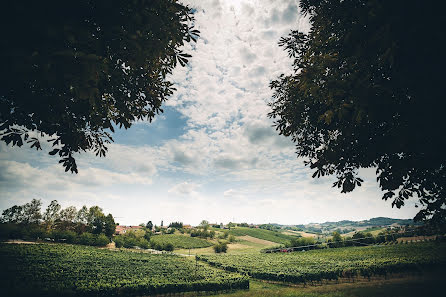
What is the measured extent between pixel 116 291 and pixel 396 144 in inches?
1045

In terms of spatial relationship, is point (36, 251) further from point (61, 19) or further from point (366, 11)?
point (366, 11)

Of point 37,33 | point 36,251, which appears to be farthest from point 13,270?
point 37,33

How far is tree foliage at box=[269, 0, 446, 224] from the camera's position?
331 cm

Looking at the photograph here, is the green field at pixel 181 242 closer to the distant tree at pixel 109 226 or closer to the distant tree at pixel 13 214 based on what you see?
the distant tree at pixel 109 226

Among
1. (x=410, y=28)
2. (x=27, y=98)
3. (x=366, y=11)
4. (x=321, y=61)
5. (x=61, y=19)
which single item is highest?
(x=321, y=61)

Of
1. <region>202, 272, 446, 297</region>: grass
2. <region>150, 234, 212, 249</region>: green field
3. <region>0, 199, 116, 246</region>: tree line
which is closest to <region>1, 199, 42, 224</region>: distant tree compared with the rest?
<region>0, 199, 116, 246</region>: tree line

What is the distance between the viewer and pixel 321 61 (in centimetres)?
520

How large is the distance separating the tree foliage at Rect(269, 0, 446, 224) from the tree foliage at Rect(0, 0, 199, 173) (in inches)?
143

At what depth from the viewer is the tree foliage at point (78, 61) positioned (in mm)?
2455

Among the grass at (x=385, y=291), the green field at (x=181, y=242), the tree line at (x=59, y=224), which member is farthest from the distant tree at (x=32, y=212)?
the grass at (x=385, y=291)

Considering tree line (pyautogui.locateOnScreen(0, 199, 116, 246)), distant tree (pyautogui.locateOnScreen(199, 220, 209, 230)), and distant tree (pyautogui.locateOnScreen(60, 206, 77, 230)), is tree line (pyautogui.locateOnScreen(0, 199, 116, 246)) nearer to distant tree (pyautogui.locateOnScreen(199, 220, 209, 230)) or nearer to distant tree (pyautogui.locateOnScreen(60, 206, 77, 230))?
distant tree (pyautogui.locateOnScreen(60, 206, 77, 230))

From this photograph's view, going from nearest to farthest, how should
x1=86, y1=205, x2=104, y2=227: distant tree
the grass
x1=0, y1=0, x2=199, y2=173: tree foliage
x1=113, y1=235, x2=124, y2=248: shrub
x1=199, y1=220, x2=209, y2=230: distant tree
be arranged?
x1=0, y1=0, x2=199, y2=173: tree foliage, the grass, x1=113, y1=235, x2=124, y2=248: shrub, x1=86, y1=205, x2=104, y2=227: distant tree, x1=199, y1=220, x2=209, y2=230: distant tree

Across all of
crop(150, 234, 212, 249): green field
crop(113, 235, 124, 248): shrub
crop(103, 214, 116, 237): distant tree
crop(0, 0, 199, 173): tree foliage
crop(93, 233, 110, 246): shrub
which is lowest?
crop(150, 234, 212, 249): green field

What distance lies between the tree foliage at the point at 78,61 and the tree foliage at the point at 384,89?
3635mm
